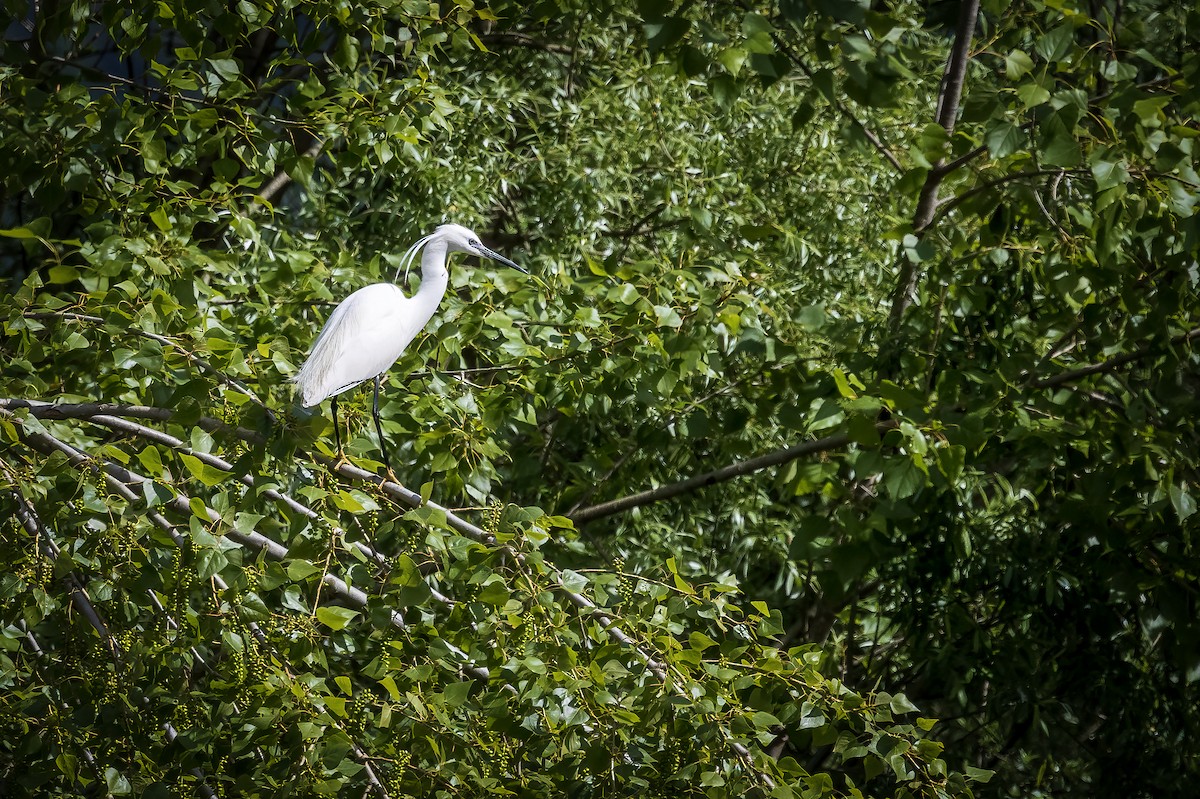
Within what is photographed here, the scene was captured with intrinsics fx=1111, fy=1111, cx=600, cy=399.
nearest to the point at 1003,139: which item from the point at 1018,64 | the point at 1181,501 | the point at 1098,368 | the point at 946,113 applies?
the point at 1018,64

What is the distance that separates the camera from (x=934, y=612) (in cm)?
272

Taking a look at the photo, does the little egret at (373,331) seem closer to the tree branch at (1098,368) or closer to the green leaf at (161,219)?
the green leaf at (161,219)

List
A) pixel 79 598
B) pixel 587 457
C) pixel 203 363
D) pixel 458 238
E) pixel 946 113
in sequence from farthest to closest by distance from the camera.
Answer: pixel 587 457 → pixel 458 238 → pixel 946 113 → pixel 79 598 → pixel 203 363

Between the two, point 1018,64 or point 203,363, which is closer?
point 1018,64

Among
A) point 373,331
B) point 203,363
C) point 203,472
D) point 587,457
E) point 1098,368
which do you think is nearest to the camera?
point 203,472

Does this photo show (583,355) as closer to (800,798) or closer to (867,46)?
(800,798)

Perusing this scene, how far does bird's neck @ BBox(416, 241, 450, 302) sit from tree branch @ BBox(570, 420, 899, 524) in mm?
608

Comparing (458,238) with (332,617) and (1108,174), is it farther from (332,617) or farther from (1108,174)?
(1108,174)

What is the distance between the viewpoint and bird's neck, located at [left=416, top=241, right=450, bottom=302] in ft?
7.82

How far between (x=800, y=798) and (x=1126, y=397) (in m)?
0.93

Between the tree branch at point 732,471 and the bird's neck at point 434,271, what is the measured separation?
61 cm

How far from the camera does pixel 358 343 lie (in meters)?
2.14

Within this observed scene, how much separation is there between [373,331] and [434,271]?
0.87ft

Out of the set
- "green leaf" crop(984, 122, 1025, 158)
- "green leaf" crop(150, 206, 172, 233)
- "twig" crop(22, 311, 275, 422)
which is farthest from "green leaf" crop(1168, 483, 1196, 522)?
"green leaf" crop(150, 206, 172, 233)
